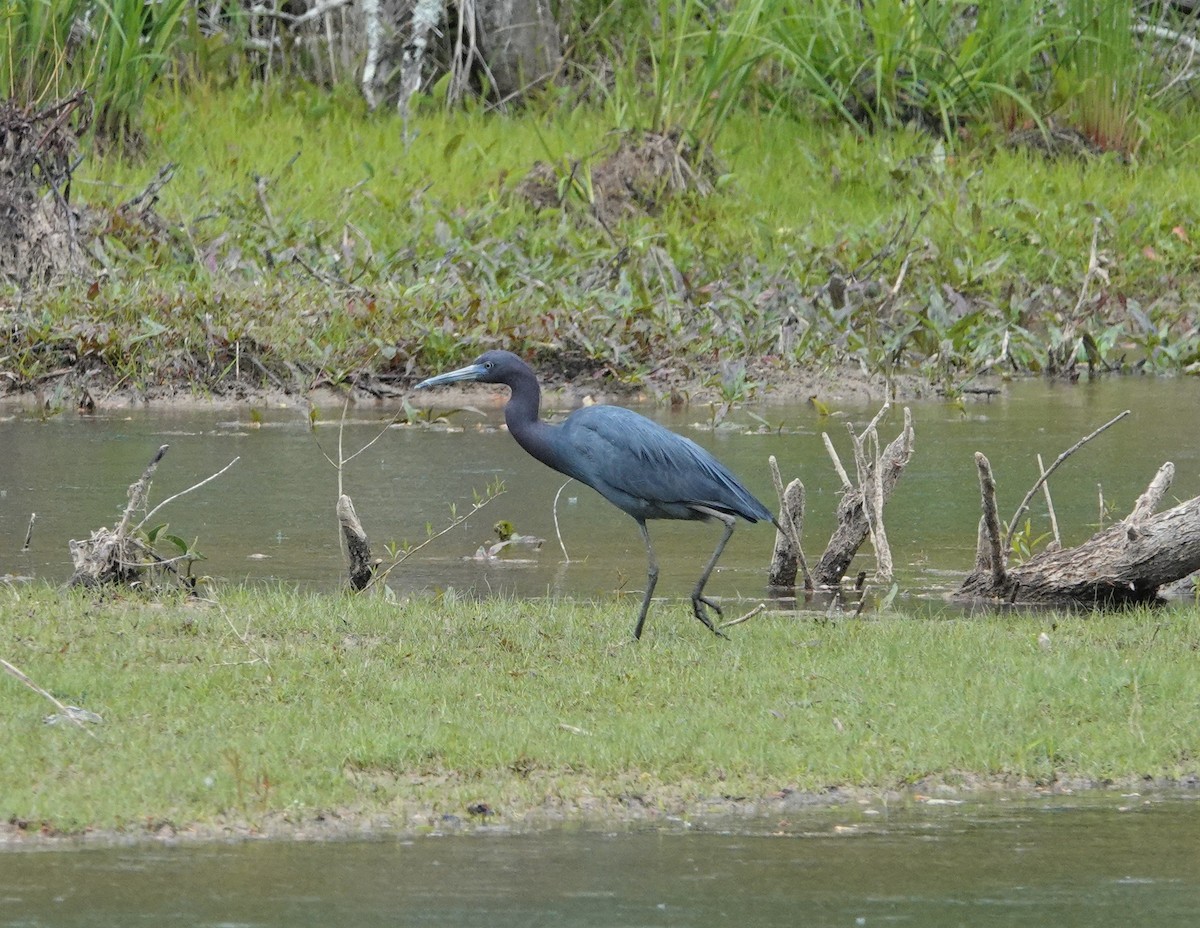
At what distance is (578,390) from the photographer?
498 inches

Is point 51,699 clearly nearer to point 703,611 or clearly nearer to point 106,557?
point 106,557

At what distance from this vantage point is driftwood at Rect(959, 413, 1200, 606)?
25.4ft

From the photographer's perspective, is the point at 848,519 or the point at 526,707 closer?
the point at 526,707

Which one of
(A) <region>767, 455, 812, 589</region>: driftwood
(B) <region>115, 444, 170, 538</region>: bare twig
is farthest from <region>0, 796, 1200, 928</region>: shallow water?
(A) <region>767, 455, 812, 589</region>: driftwood

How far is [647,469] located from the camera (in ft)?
24.3

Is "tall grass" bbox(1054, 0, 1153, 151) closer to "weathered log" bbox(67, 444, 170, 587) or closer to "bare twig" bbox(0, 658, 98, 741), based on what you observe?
"weathered log" bbox(67, 444, 170, 587)

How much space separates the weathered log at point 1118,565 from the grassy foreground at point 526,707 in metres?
0.33

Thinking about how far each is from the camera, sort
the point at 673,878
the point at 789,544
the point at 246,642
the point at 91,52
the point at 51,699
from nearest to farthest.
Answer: the point at 673,878 → the point at 51,699 → the point at 246,642 → the point at 789,544 → the point at 91,52

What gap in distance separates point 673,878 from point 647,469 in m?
2.76

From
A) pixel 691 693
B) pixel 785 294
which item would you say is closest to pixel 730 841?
pixel 691 693

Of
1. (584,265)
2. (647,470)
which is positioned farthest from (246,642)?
(584,265)

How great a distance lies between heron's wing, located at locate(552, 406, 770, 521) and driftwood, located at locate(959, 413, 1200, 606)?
98cm

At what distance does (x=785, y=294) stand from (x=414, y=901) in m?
9.66

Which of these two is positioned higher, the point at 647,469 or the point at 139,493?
the point at 647,469
